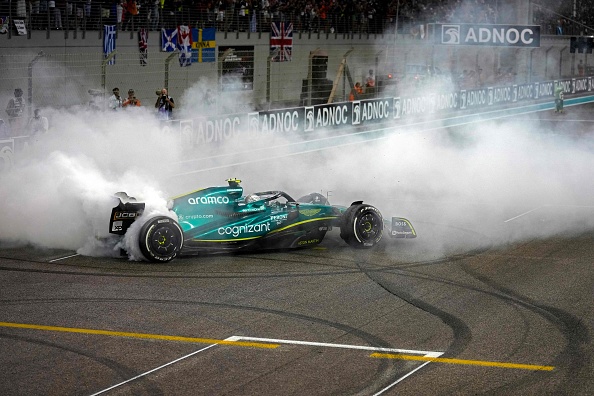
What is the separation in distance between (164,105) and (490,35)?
1849 centimetres

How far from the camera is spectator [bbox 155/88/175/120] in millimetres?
21469

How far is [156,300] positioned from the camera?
1062 centimetres

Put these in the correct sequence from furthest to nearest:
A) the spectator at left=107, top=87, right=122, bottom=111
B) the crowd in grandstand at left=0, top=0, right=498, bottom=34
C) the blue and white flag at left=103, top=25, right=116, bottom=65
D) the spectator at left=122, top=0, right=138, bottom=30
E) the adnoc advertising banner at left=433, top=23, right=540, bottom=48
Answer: the adnoc advertising banner at left=433, top=23, right=540, bottom=48
the spectator at left=122, top=0, right=138, bottom=30
the crowd in grandstand at left=0, top=0, right=498, bottom=34
the blue and white flag at left=103, top=25, right=116, bottom=65
the spectator at left=107, top=87, right=122, bottom=111

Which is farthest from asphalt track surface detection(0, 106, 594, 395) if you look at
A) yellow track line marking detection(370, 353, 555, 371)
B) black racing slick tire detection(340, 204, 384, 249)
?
black racing slick tire detection(340, 204, 384, 249)

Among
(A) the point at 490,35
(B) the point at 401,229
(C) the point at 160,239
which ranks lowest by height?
(B) the point at 401,229

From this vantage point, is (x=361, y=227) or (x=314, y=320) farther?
(x=361, y=227)

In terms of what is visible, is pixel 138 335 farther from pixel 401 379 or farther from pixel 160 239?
pixel 160 239

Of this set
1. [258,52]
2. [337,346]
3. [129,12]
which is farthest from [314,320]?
[258,52]

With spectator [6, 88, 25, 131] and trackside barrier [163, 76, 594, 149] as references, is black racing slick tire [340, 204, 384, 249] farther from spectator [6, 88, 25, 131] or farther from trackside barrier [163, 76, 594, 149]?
trackside barrier [163, 76, 594, 149]

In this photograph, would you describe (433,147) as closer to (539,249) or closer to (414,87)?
(414,87)

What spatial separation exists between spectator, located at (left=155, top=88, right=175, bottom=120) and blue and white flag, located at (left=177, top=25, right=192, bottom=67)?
159 centimetres

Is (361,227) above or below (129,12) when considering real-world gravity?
below

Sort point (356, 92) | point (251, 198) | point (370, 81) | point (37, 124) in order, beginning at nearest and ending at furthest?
point (251, 198), point (37, 124), point (356, 92), point (370, 81)

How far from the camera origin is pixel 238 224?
13.0 metres
